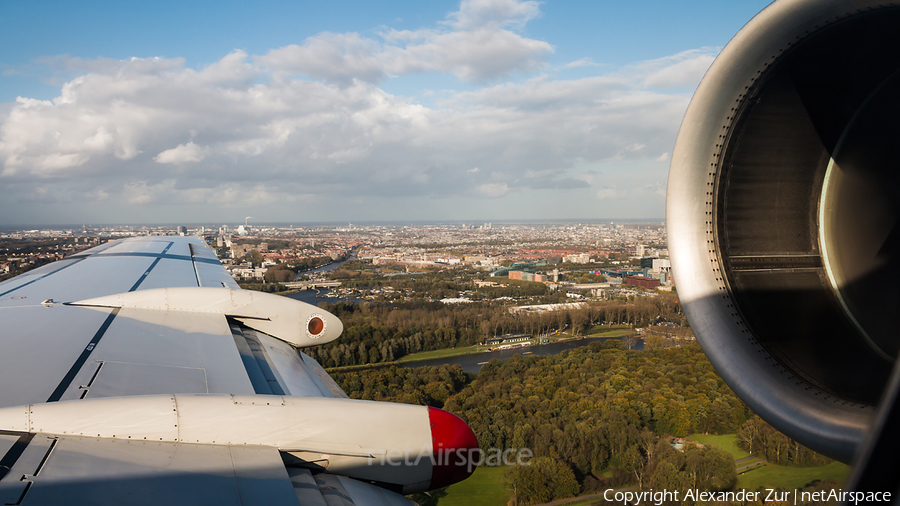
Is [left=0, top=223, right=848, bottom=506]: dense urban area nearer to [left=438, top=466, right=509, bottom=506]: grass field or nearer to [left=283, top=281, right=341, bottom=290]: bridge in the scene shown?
[left=438, top=466, right=509, bottom=506]: grass field

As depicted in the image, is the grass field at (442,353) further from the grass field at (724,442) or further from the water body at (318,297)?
the water body at (318,297)

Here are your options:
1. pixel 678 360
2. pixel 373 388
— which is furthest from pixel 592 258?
pixel 373 388

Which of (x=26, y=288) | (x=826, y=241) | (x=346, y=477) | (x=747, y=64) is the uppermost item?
(x=747, y=64)

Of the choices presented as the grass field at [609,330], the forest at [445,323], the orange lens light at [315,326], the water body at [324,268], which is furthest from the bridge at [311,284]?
the orange lens light at [315,326]

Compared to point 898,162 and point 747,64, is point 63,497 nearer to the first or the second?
point 747,64

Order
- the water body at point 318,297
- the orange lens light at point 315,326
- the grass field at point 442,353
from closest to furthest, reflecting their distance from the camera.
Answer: the orange lens light at point 315,326 < the grass field at point 442,353 < the water body at point 318,297

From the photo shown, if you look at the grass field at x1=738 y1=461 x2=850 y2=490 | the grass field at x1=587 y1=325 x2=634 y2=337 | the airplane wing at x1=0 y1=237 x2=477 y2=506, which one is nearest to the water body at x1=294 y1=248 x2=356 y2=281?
the grass field at x1=587 y1=325 x2=634 y2=337
